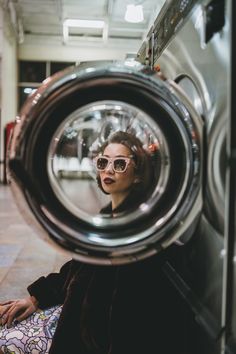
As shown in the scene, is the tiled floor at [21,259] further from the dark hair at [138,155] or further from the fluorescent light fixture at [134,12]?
the fluorescent light fixture at [134,12]

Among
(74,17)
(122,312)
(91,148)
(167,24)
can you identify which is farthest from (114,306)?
(74,17)

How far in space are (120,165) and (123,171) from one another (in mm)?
19

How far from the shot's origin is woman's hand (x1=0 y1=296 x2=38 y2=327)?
1291 mm

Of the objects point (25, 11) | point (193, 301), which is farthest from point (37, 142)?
point (25, 11)

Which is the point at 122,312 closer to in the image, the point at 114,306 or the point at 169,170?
the point at 114,306

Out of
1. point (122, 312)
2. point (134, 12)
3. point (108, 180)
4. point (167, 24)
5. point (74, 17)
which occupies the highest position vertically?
point (74, 17)

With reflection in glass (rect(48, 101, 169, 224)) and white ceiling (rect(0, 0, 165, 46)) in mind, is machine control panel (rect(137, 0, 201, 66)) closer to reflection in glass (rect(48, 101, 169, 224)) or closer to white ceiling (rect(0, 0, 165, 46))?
reflection in glass (rect(48, 101, 169, 224))

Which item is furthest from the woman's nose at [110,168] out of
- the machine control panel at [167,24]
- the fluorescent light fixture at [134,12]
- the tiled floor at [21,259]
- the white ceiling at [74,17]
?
the fluorescent light fixture at [134,12]

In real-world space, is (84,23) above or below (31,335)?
above

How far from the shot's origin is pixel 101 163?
1211 millimetres

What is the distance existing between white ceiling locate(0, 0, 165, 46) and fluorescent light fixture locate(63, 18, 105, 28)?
0.11 meters

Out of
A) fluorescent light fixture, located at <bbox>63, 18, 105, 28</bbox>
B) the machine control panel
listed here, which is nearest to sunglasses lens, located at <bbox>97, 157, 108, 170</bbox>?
the machine control panel

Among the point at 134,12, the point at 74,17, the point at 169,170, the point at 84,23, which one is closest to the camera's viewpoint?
the point at 169,170

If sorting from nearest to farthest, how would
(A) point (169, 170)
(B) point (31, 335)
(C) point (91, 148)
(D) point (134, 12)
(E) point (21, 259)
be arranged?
(A) point (169, 170) < (B) point (31, 335) < (C) point (91, 148) < (E) point (21, 259) < (D) point (134, 12)
